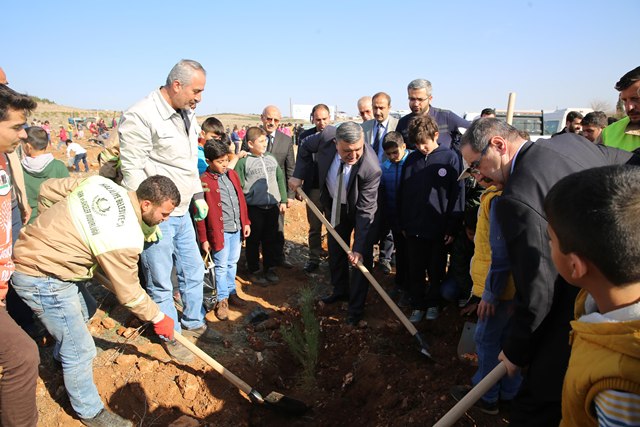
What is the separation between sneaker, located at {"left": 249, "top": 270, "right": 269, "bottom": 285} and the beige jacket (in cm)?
297

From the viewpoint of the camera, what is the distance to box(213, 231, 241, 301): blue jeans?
15.0 ft

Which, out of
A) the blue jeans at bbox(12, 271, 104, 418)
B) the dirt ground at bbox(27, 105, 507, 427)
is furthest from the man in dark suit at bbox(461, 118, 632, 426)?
the blue jeans at bbox(12, 271, 104, 418)

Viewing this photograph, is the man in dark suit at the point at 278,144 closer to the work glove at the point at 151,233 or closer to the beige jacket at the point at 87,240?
the work glove at the point at 151,233

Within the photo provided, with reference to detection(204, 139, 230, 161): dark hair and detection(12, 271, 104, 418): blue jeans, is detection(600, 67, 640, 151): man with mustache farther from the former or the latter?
detection(12, 271, 104, 418): blue jeans

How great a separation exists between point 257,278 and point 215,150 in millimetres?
2199

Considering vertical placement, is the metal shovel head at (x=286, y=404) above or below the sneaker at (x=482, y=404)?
below

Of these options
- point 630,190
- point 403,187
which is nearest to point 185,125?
point 403,187

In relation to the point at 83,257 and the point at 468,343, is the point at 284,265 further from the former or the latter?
the point at 83,257

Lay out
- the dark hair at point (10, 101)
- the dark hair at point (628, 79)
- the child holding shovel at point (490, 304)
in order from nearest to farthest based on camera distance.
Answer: the dark hair at point (10, 101)
the child holding shovel at point (490, 304)
the dark hair at point (628, 79)

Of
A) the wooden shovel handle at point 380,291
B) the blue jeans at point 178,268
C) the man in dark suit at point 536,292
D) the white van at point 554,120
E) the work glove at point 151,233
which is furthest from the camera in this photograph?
the white van at point 554,120

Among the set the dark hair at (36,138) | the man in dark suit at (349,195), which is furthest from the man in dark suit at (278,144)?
the dark hair at (36,138)

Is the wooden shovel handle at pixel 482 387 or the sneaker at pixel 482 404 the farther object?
the sneaker at pixel 482 404

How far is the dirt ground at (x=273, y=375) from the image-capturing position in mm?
3075

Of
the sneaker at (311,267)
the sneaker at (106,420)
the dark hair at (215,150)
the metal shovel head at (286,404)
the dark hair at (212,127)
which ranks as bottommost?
the metal shovel head at (286,404)
